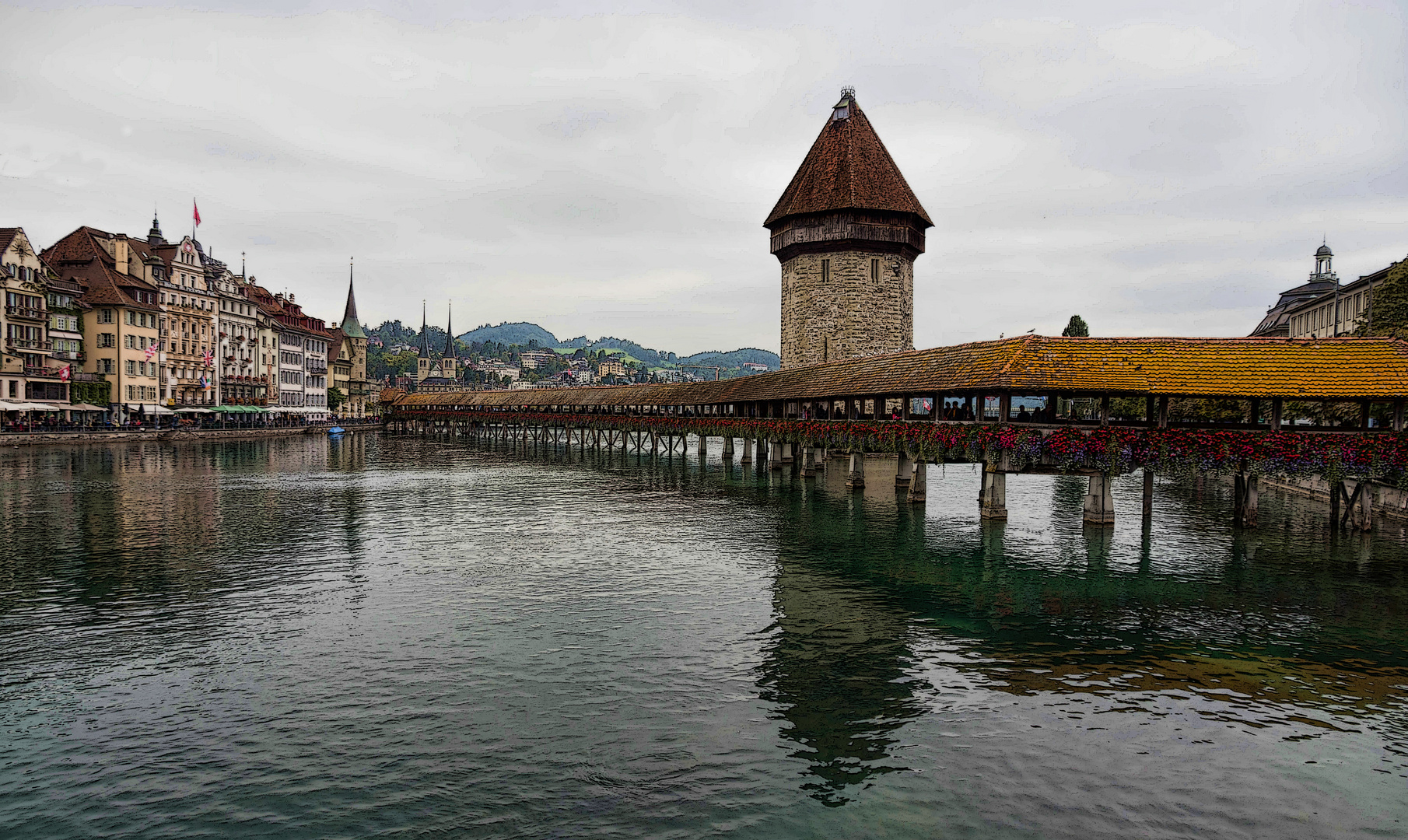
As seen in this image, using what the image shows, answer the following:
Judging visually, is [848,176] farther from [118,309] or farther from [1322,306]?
[118,309]

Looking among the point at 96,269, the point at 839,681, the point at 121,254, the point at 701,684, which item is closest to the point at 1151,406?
the point at 839,681

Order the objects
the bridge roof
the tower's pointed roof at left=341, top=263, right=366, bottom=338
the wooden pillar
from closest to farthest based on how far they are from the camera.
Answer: the bridge roof < the wooden pillar < the tower's pointed roof at left=341, top=263, right=366, bottom=338

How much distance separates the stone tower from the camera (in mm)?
56531

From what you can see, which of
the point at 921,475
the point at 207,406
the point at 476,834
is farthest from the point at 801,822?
the point at 207,406

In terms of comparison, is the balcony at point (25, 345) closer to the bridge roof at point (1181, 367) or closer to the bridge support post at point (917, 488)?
the bridge support post at point (917, 488)

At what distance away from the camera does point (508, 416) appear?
87.3 metres

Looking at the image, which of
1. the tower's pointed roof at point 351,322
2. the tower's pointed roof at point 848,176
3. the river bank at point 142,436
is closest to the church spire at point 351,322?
the tower's pointed roof at point 351,322

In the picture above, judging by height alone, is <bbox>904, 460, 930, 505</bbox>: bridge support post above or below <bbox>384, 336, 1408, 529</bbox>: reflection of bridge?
below

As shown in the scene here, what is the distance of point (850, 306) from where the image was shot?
188ft

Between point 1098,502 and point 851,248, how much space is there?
1305 inches

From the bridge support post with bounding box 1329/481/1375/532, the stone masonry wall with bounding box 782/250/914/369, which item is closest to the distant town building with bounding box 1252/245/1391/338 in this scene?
the bridge support post with bounding box 1329/481/1375/532

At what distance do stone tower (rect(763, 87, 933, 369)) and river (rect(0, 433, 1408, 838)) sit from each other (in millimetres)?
32529

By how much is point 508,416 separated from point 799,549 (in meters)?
67.2

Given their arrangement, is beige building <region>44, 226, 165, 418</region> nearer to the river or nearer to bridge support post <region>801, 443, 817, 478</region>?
the river
